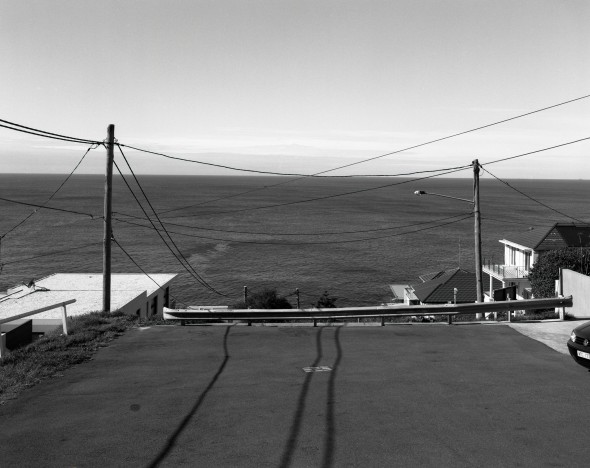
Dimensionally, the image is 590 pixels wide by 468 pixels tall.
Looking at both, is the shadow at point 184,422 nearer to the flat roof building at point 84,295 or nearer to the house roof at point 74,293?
the flat roof building at point 84,295

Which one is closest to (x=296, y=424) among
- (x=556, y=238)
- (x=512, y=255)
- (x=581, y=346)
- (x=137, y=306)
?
(x=581, y=346)

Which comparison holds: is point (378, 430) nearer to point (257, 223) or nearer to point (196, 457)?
point (196, 457)

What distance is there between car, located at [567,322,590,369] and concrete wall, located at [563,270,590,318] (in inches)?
190

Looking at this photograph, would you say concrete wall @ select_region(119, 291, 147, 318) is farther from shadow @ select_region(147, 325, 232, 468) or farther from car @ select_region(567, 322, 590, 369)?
car @ select_region(567, 322, 590, 369)

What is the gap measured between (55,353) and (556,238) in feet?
133

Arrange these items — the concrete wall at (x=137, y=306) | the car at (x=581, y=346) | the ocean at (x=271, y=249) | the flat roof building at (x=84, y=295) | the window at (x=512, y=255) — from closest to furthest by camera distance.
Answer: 1. the car at (x=581, y=346)
2. the flat roof building at (x=84, y=295)
3. the concrete wall at (x=137, y=306)
4. the window at (x=512, y=255)
5. the ocean at (x=271, y=249)

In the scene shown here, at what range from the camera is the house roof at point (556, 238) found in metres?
41.5

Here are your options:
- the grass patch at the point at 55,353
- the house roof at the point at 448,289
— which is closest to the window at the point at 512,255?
the house roof at the point at 448,289

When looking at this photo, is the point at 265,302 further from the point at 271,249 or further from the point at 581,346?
the point at 271,249

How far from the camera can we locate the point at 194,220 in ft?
425

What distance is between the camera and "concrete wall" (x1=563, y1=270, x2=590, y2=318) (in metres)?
13.4

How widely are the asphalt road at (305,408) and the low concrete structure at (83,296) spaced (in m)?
16.0

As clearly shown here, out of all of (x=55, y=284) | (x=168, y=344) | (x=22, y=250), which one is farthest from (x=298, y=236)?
(x=168, y=344)

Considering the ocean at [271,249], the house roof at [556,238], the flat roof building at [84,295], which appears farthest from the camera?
the ocean at [271,249]
